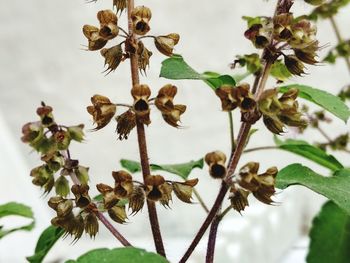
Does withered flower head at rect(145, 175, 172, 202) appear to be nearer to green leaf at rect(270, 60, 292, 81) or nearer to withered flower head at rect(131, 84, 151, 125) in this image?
withered flower head at rect(131, 84, 151, 125)

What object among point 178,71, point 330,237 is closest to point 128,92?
point 330,237

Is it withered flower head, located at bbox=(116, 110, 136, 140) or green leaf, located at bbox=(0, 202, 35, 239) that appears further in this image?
green leaf, located at bbox=(0, 202, 35, 239)

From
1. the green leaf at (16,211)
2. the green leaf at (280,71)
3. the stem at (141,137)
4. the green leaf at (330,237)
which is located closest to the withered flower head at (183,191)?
the stem at (141,137)

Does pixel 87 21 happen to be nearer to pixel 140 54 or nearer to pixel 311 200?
pixel 311 200

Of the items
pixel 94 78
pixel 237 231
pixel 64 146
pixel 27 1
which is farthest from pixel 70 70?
pixel 64 146

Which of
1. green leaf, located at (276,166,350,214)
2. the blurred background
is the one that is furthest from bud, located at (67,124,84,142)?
the blurred background

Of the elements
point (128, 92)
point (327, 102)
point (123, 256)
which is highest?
point (128, 92)

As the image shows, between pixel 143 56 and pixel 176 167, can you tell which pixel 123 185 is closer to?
pixel 143 56

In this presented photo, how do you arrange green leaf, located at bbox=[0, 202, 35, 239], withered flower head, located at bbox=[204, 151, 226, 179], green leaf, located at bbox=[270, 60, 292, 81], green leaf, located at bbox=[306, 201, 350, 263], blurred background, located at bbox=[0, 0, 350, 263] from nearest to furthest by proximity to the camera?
withered flower head, located at bbox=[204, 151, 226, 179], green leaf, located at bbox=[270, 60, 292, 81], green leaf, located at bbox=[0, 202, 35, 239], green leaf, located at bbox=[306, 201, 350, 263], blurred background, located at bbox=[0, 0, 350, 263]
